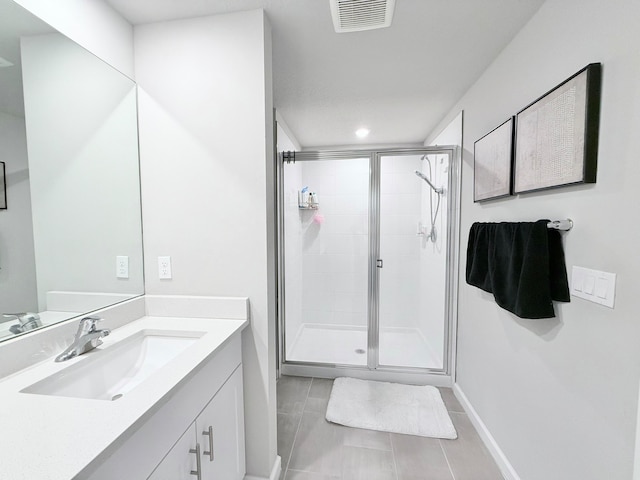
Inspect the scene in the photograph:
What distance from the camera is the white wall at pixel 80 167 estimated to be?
3.35 ft

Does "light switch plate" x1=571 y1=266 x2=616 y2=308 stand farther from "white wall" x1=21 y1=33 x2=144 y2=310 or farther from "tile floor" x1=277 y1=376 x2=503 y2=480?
"white wall" x1=21 y1=33 x2=144 y2=310

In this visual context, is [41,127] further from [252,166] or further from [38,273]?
[252,166]

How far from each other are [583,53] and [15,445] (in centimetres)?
216

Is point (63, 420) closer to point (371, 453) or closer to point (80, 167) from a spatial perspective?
point (80, 167)

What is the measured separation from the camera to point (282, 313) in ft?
8.25

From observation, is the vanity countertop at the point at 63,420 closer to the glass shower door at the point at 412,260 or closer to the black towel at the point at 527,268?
the black towel at the point at 527,268

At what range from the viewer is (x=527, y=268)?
3.87ft

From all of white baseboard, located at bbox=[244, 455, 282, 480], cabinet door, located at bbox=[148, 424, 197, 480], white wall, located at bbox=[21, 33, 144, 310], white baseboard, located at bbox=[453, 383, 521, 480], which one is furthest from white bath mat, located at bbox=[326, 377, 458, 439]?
white wall, located at bbox=[21, 33, 144, 310]

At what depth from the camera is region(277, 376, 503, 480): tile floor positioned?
4.91ft

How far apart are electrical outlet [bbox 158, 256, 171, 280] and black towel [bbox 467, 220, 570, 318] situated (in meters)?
1.75

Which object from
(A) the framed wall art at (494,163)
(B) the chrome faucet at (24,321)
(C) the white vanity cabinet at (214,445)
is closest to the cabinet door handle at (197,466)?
(C) the white vanity cabinet at (214,445)

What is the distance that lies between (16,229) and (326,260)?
7.96 feet

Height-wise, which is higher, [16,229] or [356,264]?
[16,229]

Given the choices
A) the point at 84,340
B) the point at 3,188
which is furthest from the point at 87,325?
the point at 3,188
